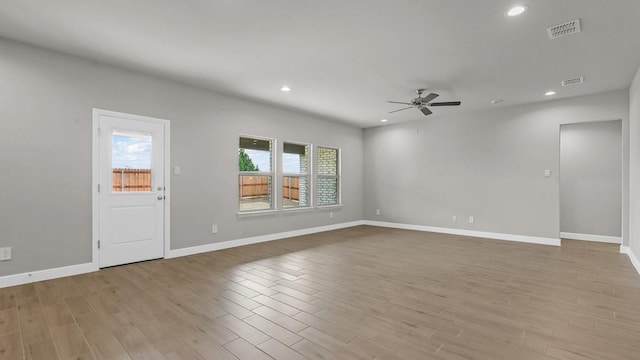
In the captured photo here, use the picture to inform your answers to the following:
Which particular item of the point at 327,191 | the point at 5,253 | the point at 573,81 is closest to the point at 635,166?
the point at 573,81

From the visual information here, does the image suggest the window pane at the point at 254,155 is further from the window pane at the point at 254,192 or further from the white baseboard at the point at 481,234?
the white baseboard at the point at 481,234

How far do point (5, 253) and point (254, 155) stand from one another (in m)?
3.65

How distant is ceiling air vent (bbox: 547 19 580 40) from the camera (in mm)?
2881

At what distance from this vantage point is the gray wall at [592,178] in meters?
5.90

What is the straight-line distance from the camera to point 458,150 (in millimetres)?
6766

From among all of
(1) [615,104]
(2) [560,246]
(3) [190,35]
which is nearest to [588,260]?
(2) [560,246]

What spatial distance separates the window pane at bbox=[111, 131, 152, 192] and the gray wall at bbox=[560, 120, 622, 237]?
800 centimetres

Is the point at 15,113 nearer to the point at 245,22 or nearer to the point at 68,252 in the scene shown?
the point at 68,252

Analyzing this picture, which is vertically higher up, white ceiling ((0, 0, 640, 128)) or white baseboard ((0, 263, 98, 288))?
white ceiling ((0, 0, 640, 128))

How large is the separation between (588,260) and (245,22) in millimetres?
5702

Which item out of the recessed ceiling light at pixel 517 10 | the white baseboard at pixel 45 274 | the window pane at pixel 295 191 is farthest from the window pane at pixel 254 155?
the recessed ceiling light at pixel 517 10

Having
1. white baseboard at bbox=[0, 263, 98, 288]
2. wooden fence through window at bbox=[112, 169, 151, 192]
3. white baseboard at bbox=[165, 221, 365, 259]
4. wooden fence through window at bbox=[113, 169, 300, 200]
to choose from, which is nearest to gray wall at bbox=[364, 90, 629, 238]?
white baseboard at bbox=[165, 221, 365, 259]

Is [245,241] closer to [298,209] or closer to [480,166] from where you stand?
[298,209]

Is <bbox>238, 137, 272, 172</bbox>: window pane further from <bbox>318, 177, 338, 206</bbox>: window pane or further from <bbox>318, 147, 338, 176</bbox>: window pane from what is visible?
<bbox>318, 177, 338, 206</bbox>: window pane
